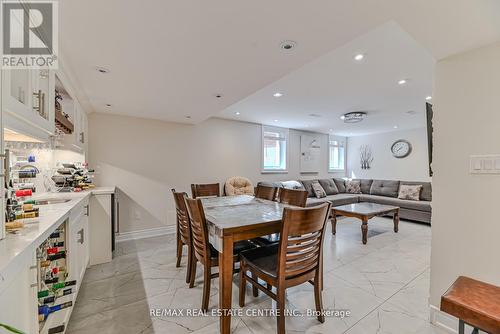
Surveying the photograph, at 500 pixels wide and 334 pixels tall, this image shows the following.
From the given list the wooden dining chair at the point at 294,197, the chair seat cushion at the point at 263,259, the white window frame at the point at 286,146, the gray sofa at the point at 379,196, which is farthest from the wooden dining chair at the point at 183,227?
the white window frame at the point at 286,146

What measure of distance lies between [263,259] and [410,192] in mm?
5239

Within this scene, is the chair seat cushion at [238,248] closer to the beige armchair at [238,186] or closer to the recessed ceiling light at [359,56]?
the recessed ceiling light at [359,56]

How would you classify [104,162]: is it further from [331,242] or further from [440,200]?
[440,200]

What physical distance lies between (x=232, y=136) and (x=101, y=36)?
3617 mm

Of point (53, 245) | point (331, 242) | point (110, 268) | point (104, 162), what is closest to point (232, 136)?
point (104, 162)

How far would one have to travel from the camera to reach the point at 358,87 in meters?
2.99

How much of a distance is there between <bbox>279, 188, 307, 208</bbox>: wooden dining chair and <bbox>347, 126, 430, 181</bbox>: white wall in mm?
5039

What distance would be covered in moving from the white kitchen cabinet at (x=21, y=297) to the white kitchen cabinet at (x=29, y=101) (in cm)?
71

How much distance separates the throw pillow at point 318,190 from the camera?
573 centimetres

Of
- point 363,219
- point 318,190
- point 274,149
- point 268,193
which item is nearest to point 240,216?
point 268,193

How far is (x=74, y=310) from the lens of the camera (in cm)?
191

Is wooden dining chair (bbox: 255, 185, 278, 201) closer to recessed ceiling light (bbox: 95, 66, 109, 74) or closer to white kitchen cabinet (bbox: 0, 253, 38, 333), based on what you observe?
recessed ceiling light (bbox: 95, 66, 109, 74)

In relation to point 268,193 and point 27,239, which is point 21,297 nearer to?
point 27,239

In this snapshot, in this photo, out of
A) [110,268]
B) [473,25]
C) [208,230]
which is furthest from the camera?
[110,268]
